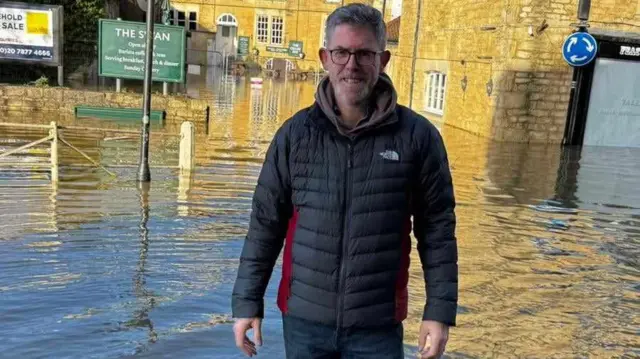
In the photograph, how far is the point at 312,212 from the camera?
2.48 meters

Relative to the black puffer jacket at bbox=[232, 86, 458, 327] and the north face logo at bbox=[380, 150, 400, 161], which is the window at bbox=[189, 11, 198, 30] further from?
the north face logo at bbox=[380, 150, 400, 161]

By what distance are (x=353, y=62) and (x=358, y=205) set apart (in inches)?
21.8

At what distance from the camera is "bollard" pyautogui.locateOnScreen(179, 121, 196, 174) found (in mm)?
9750

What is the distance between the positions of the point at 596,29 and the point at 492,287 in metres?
12.4

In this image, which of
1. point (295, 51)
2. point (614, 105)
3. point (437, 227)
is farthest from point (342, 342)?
point (295, 51)

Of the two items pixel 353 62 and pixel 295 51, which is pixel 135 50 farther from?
pixel 295 51

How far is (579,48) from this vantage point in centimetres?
1533

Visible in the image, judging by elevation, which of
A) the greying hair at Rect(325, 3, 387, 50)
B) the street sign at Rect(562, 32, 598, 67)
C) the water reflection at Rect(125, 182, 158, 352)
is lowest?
the water reflection at Rect(125, 182, 158, 352)

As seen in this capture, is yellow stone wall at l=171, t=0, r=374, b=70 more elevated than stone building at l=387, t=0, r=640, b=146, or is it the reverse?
yellow stone wall at l=171, t=0, r=374, b=70

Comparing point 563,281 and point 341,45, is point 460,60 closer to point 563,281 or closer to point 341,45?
point 563,281

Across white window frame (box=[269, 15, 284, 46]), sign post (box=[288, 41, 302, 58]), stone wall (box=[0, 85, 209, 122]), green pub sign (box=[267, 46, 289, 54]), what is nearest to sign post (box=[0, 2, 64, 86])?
stone wall (box=[0, 85, 209, 122])

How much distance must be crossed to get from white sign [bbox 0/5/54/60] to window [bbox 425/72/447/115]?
12311 mm

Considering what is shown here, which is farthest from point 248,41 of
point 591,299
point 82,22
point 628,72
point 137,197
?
point 591,299

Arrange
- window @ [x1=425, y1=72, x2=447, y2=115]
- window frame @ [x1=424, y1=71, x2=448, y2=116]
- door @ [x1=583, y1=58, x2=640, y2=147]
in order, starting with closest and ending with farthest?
door @ [x1=583, y1=58, x2=640, y2=147]
window frame @ [x1=424, y1=71, x2=448, y2=116]
window @ [x1=425, y1=72, x2=447, y2=115]
